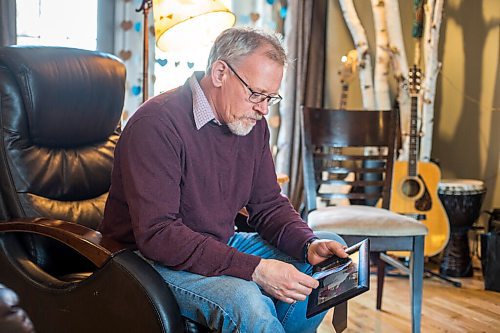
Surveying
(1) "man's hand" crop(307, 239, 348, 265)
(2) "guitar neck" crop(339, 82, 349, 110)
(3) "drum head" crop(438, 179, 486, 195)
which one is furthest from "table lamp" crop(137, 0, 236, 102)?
(3) "drum head" crop(438, 179, 486, 195)

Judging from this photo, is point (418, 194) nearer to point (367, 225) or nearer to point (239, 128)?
point (367, 225)

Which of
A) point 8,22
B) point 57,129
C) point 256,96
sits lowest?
point 57,129

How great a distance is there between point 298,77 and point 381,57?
0.49 metres

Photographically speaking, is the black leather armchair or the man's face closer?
the black leather armchair

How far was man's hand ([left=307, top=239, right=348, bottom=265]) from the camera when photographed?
1.55 m

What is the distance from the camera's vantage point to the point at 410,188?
3.13 m

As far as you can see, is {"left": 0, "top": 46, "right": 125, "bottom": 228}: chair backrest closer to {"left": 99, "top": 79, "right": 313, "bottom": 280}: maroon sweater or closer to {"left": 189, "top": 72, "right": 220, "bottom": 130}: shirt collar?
{"left": 99, "top": 79, "right": 313, "bottom": 280}: maroon sweater

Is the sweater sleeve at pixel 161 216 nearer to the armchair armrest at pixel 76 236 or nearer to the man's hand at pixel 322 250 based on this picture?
the armchair armrest at pixel 76 236

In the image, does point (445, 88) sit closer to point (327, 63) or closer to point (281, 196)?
point (327, 63)

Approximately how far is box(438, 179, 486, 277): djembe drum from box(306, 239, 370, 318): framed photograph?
1.86 metres

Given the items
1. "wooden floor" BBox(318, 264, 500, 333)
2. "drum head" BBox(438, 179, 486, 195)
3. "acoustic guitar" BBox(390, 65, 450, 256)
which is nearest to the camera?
"wooden floor" BBox(318, 264, 500, 333)

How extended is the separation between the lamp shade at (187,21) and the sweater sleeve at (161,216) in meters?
0.92

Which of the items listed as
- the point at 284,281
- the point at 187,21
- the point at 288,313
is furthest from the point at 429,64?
the point at 284,281

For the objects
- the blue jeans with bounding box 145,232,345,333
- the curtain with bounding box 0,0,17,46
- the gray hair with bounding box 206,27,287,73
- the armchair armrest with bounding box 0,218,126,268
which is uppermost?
the curtain with bounding box 0,0,17,46
